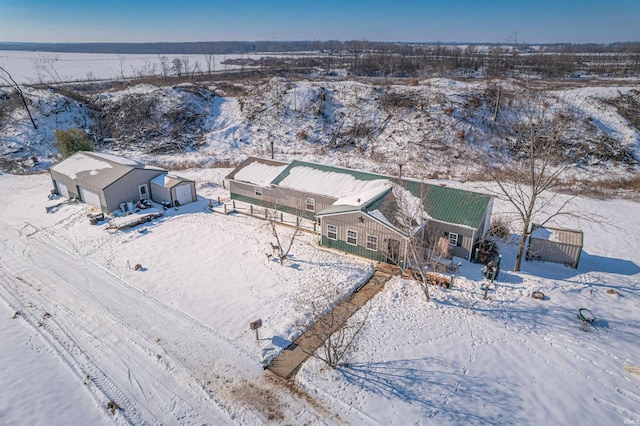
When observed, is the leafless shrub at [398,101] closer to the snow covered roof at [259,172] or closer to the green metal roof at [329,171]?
the snow covered roof at [259,172]

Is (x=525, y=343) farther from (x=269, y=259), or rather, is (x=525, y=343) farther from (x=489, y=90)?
(x=489, y=90)

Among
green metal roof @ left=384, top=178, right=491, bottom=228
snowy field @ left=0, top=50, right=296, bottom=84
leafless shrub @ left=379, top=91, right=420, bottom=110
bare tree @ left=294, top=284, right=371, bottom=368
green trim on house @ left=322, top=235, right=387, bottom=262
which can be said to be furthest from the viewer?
snowy field @ left=0, top=50, right=296, bottom=84

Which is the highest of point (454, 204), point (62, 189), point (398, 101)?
point (398, 101)

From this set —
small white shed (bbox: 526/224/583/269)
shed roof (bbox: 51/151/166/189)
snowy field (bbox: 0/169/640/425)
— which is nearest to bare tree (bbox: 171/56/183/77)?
shed roof (bbox: 51/151/166/189)

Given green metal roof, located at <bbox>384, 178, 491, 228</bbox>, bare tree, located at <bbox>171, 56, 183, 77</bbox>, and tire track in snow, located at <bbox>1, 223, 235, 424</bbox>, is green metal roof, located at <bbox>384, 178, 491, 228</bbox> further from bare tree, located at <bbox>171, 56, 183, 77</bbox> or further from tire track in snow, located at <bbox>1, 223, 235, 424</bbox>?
bare tree, located at <bbox>171, 56, 183, 77</bbox>

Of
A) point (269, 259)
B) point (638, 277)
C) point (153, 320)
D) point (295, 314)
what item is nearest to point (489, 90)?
point (638, 277)

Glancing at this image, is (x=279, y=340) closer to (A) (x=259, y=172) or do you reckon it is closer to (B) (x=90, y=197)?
(A) (x=259, y=172)

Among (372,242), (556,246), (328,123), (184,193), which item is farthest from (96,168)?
(556,246)
